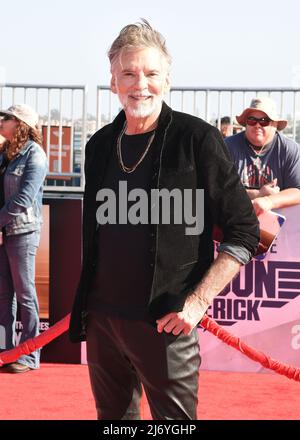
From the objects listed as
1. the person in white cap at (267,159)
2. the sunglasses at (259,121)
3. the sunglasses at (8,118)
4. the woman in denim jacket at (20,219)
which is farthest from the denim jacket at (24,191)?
the sunglasses at (259,121)

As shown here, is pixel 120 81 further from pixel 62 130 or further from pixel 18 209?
pixel 62 130

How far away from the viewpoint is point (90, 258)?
9.80 ft

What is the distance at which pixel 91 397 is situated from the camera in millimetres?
6082

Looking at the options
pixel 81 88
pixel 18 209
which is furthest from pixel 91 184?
pixel 81 88

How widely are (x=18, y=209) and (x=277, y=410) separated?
2.47 meters

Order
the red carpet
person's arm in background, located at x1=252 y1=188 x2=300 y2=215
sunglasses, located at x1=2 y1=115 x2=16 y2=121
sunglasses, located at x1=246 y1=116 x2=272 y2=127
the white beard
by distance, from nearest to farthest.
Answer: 1. the white beard
2. the red carpet
3. person's arm in background, located at x1=252 y1=188 x2=300 y2=215
4. sunglasses, located at x1=246 y1=116 x2=272 y2=127
5. sunglasses, located at x1=2 y1=115 x2=16 y2=121

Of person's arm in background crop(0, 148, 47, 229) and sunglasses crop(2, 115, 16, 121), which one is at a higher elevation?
sunglasses crop(2, 115, 16, 121)

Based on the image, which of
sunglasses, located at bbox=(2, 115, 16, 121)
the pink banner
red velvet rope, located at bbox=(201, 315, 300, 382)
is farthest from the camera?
sunglasses, located at bbox=(2, 115, 16, 121)

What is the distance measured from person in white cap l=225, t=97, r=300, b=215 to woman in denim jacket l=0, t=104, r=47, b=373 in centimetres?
159

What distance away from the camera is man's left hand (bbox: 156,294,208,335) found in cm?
276

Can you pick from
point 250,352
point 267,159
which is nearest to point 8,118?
point 267,159

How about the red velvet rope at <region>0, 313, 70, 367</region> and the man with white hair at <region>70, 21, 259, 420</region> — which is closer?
the man with white hair at <region>70, 21, 259, 420</region>

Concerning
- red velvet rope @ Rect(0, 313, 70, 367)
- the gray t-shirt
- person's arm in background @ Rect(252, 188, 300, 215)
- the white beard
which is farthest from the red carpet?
the white beard

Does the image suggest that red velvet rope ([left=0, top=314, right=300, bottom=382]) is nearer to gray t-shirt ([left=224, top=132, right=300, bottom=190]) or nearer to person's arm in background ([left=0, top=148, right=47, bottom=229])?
gray t-shirt ([left=224, top=132, right=300, bottom=190])
